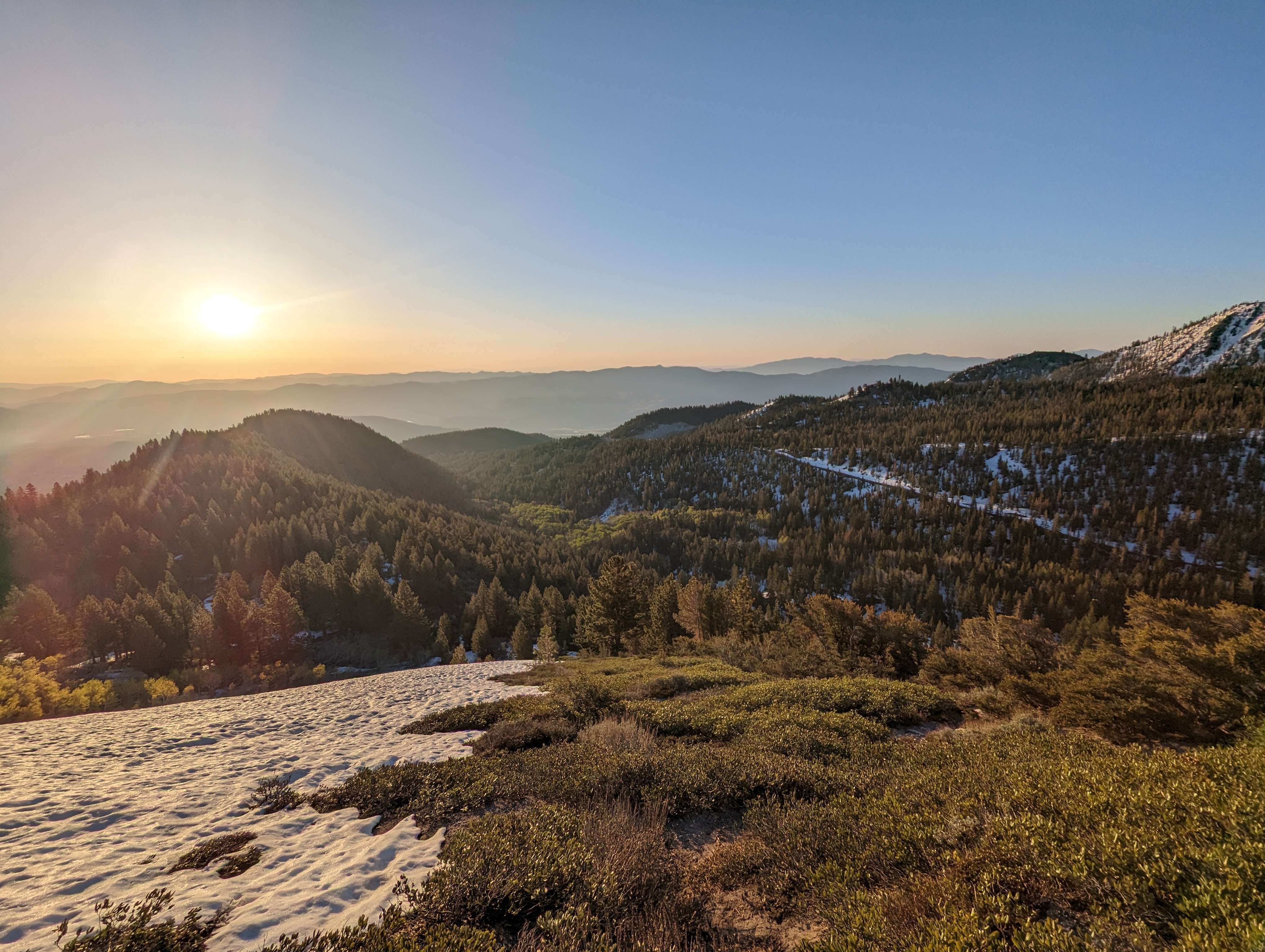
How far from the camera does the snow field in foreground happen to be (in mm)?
7355

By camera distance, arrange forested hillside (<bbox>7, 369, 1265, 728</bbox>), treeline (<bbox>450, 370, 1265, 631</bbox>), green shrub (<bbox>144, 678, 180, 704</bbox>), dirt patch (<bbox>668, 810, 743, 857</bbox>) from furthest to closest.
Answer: treeline (<bbox>450, 370, 1265, 631</bbox>) < forested hillside (<bbox>7, 369, 1265, 728</bbox>) < green shrub (<bbox>144, 678, 180, 704</bbox>) < dirt patch (<bbox>668, 810, 743, 857</bbox>)

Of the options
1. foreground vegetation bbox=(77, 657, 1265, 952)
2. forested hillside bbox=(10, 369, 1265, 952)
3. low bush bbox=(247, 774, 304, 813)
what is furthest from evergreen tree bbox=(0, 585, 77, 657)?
foreground vegetation bbox=(77, 657, 1265, 952)

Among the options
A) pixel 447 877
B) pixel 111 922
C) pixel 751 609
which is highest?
pixel 447 877

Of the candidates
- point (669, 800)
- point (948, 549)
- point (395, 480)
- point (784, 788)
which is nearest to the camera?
point (669, 800)

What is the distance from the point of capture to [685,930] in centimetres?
646

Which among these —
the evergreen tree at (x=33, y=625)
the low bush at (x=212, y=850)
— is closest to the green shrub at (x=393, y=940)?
the low bush at (x=212, y=850)

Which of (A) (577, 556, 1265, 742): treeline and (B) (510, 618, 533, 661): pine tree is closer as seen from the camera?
(A) (577, 556, 1265, 742): treeline

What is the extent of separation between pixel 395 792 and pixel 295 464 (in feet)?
487

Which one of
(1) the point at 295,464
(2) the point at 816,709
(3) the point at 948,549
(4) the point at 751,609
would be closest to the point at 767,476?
(3) the point at 948,549

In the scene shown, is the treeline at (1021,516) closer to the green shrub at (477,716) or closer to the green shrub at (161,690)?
the green shrub at (477,716)

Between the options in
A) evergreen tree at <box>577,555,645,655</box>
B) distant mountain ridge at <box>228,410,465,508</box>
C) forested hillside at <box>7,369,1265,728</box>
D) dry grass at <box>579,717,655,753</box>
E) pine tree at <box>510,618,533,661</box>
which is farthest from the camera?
distant mountain ridge at <box>228,410,465,508</box>

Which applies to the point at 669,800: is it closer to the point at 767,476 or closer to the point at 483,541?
the point at 483,541

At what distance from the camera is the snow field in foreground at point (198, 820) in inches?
290

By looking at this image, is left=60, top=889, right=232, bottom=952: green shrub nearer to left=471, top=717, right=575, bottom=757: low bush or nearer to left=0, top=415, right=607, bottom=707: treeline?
left=471, top=717, right=575, bottom=757: low bush
